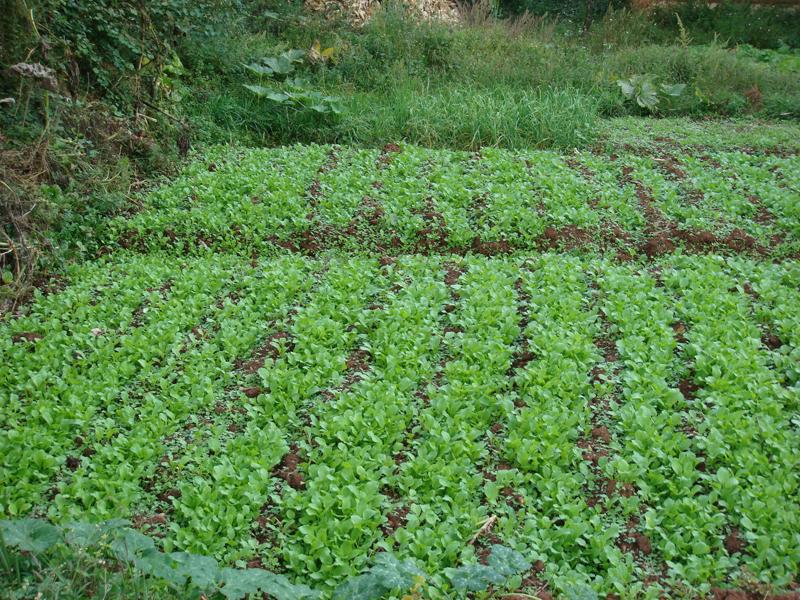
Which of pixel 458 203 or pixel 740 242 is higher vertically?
pixel 740 242

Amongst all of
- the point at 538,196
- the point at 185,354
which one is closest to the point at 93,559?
the point at 185,354

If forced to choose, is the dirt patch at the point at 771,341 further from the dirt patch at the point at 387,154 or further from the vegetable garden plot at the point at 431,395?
the dirt patch at the point at 387,154

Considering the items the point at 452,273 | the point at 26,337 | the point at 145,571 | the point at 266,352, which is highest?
the point at 452,273

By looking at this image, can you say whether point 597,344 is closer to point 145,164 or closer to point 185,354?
A: point 185,354

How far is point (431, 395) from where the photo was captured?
3.83m

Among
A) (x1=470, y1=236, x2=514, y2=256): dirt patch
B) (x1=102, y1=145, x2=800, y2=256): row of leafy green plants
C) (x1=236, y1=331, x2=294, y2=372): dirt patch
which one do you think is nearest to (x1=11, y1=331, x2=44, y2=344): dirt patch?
(x1=236, y1=331, x2=294, y2=372): dirt patch

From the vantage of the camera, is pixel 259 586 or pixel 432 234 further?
pixel 432 234

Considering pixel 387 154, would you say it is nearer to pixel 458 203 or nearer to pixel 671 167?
pixel 458 203

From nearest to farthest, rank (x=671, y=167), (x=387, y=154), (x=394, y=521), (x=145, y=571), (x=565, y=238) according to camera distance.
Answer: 1. (x=145, y=571)
2. (x=394, y=521)
3. (x=565, y=238)
4. (x=671, y=167)
5. (x=387, y=154)

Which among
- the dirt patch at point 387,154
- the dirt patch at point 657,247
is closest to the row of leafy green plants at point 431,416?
the dirt patch at point 657,247

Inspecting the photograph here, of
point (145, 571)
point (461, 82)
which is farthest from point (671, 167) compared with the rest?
point (145, 571)

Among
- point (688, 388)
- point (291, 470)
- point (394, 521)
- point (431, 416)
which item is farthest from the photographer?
point (688, 388)

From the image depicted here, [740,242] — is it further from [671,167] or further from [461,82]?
[461,82]

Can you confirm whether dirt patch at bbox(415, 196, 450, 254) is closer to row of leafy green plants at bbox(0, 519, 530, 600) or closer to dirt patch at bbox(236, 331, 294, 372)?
dirt patch at bbox(236, 331, 294, 372)
